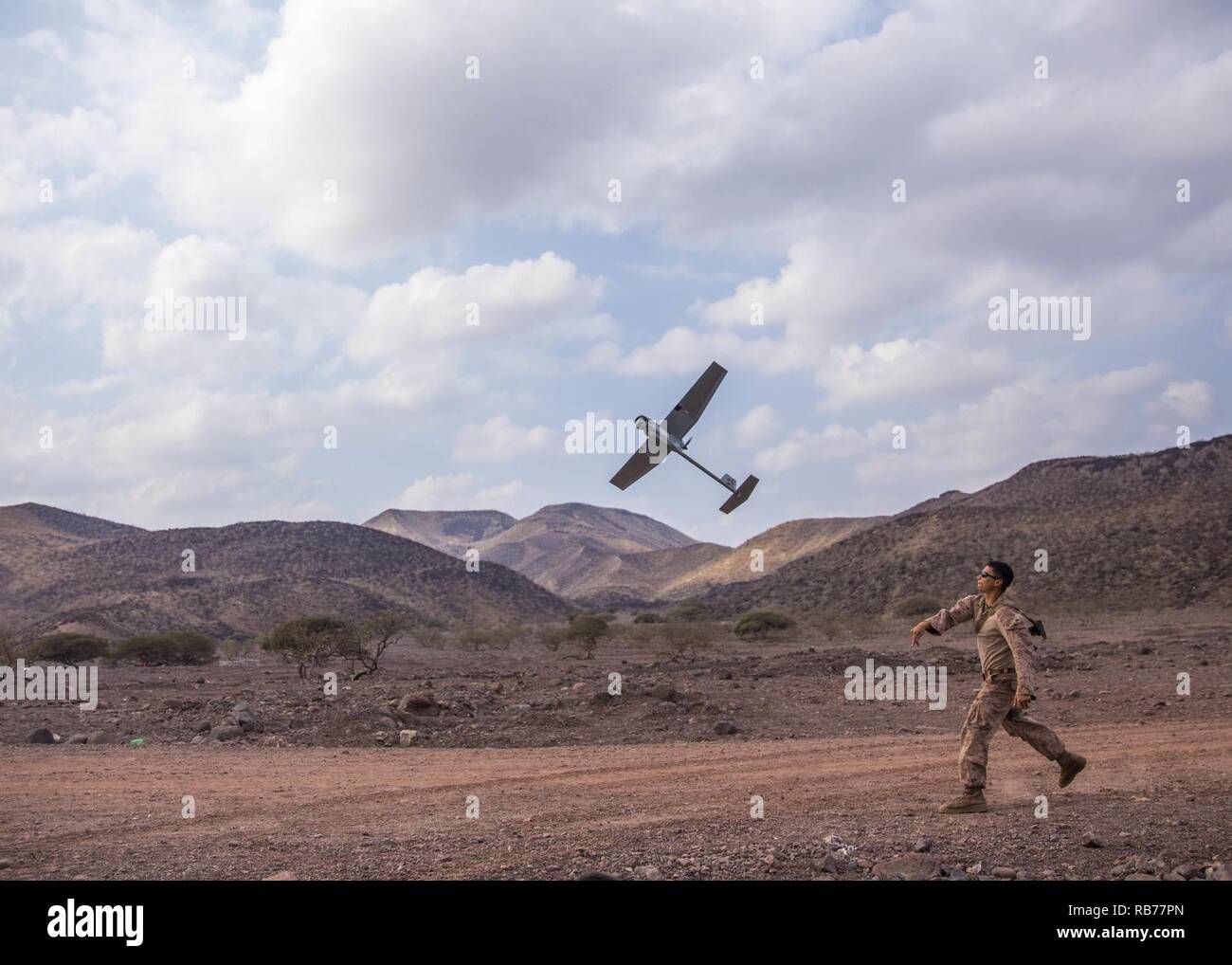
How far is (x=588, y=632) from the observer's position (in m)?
41.1

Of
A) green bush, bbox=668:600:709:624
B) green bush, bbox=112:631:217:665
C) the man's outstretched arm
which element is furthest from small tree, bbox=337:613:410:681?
green bush, bbox=668:600:709:624

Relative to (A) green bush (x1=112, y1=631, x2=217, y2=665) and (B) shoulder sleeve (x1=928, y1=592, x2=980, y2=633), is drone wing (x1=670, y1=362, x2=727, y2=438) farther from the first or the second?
(A) green bush (x1=112, y1=631, x2=217, y2=665)

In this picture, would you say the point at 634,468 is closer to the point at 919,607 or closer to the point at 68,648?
the point at 68,648

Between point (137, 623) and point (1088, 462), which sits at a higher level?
point (1088, 462)

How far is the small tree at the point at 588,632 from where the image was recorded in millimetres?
39938

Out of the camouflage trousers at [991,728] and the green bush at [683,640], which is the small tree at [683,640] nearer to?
the green bush at [683,640]

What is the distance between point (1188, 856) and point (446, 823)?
5.33 metres

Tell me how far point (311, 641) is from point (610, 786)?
2373 cm

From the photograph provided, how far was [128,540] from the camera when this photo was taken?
8112 cm

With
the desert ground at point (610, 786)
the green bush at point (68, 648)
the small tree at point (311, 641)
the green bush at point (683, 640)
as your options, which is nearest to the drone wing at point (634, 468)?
the desert ground at point (610, 786)

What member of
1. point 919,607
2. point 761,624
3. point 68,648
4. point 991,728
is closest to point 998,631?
point 991,728

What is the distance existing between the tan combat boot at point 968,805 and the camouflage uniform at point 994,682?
2.4 inches
